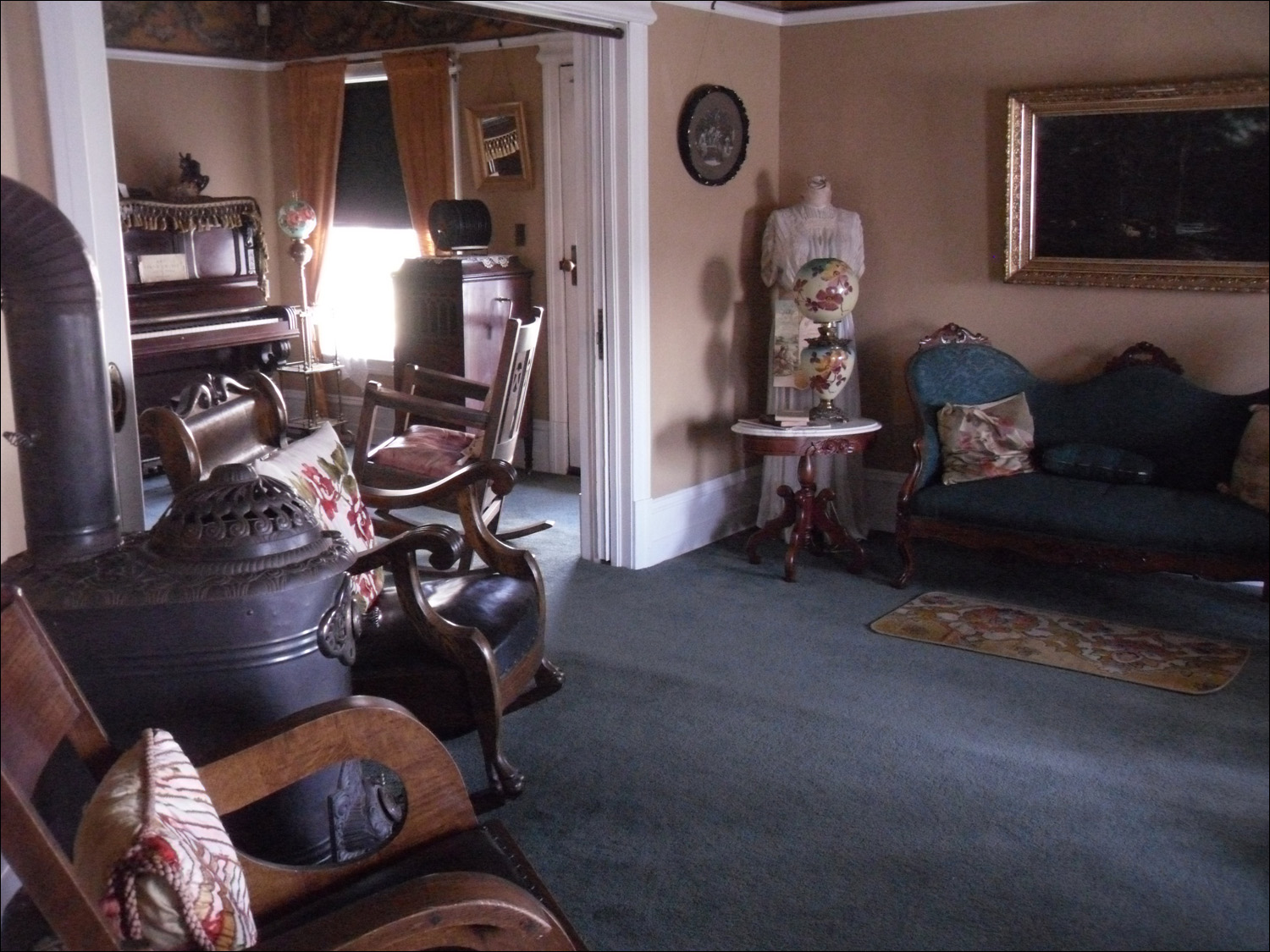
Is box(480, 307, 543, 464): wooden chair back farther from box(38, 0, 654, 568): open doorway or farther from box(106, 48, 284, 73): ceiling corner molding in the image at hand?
box(106, 48, 284, 73): ceiling corner molding

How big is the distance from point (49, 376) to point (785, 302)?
9.44ft

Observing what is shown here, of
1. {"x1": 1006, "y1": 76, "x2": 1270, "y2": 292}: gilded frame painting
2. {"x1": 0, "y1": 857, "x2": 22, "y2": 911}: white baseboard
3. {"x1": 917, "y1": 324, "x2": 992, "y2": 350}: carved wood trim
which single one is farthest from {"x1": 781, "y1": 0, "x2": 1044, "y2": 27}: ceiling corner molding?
{"x1": 0, "y1": 857, "x2": 22, "y2": 911}: white baseboard

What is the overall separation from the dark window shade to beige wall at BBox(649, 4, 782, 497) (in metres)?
2.08

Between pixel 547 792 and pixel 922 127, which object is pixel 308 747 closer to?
pixel 547 792

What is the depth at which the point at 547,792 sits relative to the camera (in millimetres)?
2670

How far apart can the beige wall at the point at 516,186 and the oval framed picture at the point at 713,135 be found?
4.36 ft

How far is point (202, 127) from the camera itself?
4.71 m

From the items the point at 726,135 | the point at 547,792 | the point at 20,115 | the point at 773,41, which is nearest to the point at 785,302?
the point at 726,135

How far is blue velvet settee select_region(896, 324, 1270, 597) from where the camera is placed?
214 centimetres

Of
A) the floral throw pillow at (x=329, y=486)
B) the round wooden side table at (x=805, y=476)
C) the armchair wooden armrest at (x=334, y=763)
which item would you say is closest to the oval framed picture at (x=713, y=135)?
the round wooden side table at (x=805, y=476)

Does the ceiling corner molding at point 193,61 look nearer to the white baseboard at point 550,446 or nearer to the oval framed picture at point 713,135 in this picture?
the oval framed picture at point 713,135

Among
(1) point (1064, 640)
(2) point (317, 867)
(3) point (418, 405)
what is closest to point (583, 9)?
(3) point (418, 405)

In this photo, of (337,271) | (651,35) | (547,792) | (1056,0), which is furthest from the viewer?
(337,271)

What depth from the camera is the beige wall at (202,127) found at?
13.2 feet
